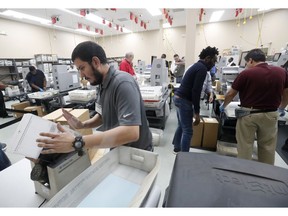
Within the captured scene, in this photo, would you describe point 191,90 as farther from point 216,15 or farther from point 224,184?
point 216,15

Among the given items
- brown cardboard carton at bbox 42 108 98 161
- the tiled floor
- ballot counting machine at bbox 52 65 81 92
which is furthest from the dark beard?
ballot counting machine at bbox 52 65 81 92

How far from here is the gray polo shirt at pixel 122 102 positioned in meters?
0.84

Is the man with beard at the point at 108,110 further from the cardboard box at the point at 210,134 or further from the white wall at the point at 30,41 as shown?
the white wall at the point at 30,41

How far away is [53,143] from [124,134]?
0.99 feet

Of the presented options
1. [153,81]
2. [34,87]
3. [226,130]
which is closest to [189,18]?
[153,81]

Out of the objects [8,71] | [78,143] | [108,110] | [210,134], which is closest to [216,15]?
[210,134]

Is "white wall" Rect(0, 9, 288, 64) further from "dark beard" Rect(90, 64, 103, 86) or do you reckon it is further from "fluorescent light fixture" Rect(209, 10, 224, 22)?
"dark beard" Rect(90, 64, 103, 86)

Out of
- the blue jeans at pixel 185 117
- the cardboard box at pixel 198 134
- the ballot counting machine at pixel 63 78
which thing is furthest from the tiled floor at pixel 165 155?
the ballot counting machine at pixel 63 78

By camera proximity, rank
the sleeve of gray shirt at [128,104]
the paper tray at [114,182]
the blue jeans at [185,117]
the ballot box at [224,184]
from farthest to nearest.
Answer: the blue jeans at [185,117] → the sleeve of gray shirt at [128,104] → the paper tray at [114,182] → the ballot box at [224,184]

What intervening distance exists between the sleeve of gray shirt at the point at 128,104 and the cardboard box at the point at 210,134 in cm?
210

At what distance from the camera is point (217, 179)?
1.80ft

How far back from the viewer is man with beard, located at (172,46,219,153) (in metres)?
1.93

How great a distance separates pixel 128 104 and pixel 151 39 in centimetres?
1080
